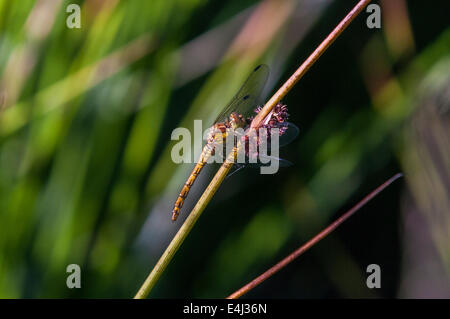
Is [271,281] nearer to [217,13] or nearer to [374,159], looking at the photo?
[374,159]

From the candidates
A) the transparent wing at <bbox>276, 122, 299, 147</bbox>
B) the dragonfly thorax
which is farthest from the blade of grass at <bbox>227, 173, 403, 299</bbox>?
the dragonfly thorax

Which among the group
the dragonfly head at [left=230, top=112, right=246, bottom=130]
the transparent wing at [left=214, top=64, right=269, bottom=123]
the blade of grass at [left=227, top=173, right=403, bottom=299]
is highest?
the transparent wing at [left=214, top=64, right=269, bottom=123]

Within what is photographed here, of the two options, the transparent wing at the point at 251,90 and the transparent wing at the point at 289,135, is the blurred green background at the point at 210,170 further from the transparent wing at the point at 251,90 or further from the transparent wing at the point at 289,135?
the transparent wing at the point at 289,135

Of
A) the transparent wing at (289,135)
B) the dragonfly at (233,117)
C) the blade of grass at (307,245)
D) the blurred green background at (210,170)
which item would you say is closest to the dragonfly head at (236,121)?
the dragonfly at (233,117)

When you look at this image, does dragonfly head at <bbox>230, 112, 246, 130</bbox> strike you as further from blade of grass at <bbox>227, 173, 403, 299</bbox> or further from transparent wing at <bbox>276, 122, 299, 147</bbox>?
blade of grass at <bbox>227, 173, 403, 299</bbox>

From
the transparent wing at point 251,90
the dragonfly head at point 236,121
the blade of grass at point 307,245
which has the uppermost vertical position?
the transparent wing at point 251,90

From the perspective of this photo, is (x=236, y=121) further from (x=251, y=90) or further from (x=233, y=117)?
(x=251, y=90)

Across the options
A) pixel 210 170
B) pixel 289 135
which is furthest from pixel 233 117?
pixel 210 170
